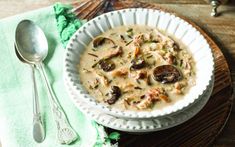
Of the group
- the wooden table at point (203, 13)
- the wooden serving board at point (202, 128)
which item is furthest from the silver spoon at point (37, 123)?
the wooden table at point (203, 13)

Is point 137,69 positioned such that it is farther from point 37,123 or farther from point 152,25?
point 37,123

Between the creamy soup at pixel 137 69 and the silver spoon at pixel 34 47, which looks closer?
the creamy soup at pixel 137 69

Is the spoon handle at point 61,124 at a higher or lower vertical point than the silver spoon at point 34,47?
lower

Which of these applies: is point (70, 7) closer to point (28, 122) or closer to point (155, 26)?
point (155, 26)

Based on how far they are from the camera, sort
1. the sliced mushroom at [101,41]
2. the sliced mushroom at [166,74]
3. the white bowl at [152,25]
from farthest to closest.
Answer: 1. the sliced mushroom at [101,41]
2. the sliced mushroom at [166,74]
3. the white bowl at [152,25]

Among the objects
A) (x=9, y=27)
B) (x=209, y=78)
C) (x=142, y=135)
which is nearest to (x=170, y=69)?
(x=209, y=78)

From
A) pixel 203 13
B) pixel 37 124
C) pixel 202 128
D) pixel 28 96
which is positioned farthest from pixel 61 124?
pixel 203 13

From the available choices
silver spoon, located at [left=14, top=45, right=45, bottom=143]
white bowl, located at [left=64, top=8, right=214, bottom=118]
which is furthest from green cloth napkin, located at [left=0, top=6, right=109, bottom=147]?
white bowl, located at [left=64, top=8, right=214, bottom=118]

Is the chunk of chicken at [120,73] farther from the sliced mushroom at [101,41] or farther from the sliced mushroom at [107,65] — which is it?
the sliced mushroom at [101,41]
